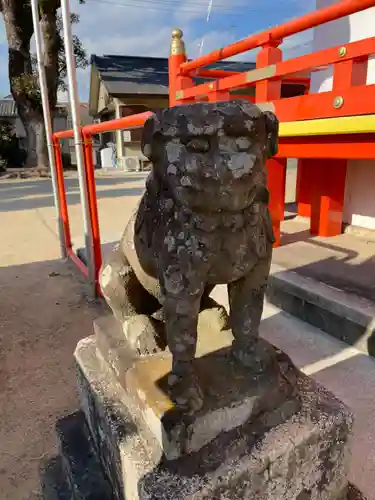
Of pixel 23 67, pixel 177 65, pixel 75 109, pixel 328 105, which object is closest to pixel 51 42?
pixel 23 67

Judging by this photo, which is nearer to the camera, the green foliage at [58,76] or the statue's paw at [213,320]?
the statue's paw at [213,320]

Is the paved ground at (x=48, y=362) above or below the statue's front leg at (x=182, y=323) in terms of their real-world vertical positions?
below

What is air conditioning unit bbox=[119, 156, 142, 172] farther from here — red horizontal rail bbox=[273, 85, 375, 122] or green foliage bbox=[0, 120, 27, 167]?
red horizontal rail bbox=[273, 85, 375, 122]

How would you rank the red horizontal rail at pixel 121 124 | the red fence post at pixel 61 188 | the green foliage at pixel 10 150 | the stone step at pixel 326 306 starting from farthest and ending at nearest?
the green foliage at pixel 10 150 → the red fence post at pixel 61 188 → the stone step at pixel 326 306 → the red horizontal rail at pixel 121 124

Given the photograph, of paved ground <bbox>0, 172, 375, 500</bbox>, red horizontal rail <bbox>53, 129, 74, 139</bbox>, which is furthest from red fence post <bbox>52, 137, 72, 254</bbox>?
paved ground <bbox>0, 172, 375, 500</bbox>

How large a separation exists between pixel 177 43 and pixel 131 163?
10.8 meters

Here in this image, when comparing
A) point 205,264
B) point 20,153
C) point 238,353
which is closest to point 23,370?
point 238,353

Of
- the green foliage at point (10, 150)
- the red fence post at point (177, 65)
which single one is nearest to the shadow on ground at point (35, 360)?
the red fence post at point (177, 65)

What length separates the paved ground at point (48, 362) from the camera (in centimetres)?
148

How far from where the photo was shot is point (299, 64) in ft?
7.52

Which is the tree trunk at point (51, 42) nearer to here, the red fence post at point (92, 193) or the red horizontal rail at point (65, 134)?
the red horizontal rail at point (65, 134)

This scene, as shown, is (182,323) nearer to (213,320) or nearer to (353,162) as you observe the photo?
(213,320)

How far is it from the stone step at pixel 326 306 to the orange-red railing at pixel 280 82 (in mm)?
783

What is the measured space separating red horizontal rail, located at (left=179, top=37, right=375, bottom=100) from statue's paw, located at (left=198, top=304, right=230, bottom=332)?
60.7 inches
